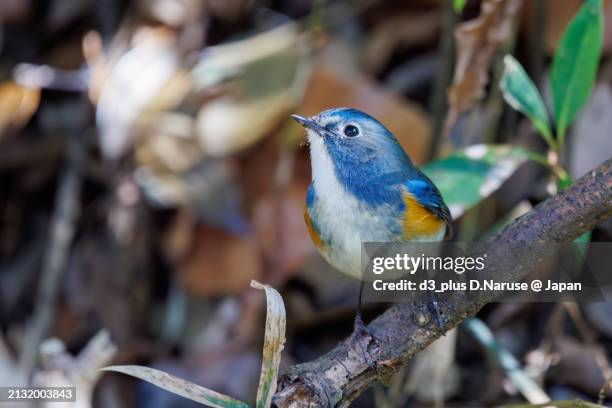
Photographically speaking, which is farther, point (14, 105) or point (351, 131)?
point (14, 105)

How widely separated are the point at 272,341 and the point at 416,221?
0.58 m

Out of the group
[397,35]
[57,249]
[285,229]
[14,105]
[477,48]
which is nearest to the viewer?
[477,48]

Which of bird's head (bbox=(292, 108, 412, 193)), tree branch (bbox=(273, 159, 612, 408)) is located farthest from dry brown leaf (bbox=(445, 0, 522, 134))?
tree branch (bbox=(273, 159, 612, 408))

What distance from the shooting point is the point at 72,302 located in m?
4.13

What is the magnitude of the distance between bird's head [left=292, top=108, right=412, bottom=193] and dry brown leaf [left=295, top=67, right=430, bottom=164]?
1.10 metres

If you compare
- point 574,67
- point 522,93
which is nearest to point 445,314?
point 522,93

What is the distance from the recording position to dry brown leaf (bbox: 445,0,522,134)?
288cm

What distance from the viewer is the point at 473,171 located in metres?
2.64

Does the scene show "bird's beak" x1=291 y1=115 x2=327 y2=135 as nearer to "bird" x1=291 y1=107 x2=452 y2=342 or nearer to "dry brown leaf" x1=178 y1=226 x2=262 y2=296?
"bird" x1=291 y1=107 x2=452 y2=342

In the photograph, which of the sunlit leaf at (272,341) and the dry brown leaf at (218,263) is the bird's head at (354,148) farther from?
the dry brown leaf at (218,263)

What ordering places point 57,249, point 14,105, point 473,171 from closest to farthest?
point 473,171
point 57,249
point 14,105

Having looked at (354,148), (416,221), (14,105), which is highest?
(14,105)

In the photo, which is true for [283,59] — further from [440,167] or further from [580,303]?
[580,303]

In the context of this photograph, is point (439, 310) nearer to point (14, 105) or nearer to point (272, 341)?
point (272, 341)
